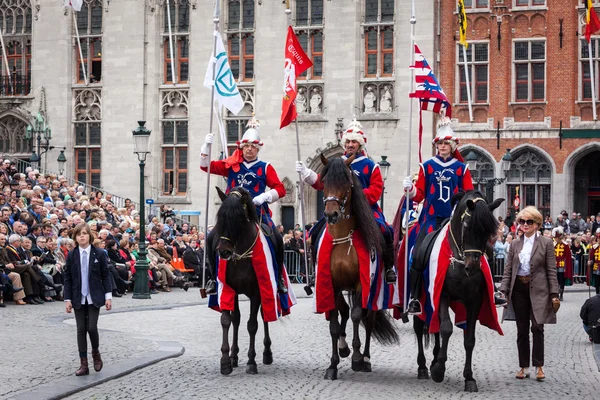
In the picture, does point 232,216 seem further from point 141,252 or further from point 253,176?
point 141,252

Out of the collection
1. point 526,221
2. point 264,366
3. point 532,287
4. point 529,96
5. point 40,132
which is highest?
point 529,96

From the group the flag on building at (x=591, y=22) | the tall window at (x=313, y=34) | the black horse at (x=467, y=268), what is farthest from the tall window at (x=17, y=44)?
the black horse at (x=467, y=268)

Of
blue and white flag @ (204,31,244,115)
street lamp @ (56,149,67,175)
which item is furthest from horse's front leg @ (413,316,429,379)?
street lamp @ (56,149,67,175)

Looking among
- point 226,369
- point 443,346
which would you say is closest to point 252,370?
point 226,369

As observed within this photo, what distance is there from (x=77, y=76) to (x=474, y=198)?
35.0 m

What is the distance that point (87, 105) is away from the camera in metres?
44.1

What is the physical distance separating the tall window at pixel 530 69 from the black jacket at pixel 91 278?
30.9 meters

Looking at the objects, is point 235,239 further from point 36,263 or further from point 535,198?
point 535,198

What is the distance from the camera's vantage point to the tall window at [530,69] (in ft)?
133

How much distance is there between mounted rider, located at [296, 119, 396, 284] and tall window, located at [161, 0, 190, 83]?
1213 inches

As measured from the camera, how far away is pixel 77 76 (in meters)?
44.3

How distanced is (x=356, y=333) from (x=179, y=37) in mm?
32722

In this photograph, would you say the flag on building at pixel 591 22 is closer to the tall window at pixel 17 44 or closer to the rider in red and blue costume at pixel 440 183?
the tall window at pixel 17 44

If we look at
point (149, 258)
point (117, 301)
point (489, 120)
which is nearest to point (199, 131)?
point (489, 120)
